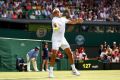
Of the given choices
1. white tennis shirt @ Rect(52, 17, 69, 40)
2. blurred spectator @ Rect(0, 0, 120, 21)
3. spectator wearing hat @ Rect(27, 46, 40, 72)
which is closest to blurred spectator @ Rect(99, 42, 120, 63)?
spectator wearing hat @ Rect(27, 46, 40, 72)

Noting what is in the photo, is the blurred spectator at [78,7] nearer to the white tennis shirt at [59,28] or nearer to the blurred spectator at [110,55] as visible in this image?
the blurred spectator at [110,55]

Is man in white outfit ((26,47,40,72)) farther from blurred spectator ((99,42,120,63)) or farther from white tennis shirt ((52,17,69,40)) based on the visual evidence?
white tennis shirt ((52,17,69,40))

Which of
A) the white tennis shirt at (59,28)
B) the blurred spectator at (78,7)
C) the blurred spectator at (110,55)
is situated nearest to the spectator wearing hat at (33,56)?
the blurred spectator at (110,55)

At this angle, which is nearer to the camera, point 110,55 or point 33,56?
point 33,56

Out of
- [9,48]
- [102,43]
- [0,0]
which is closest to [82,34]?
[102,43]

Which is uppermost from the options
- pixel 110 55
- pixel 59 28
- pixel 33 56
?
pixel 59 28

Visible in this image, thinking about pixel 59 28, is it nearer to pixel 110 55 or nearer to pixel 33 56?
pixel 33 56

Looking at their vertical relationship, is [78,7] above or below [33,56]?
above

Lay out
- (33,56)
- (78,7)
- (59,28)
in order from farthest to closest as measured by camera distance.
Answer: (78,7), (33,56), (59,28)

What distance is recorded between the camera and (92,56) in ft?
103

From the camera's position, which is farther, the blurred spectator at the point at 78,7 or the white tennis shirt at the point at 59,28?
the blurred spectator at the point at 78,7

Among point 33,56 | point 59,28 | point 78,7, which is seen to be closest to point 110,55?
point 33,56

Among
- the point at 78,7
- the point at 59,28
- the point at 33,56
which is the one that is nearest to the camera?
the point at 59,28

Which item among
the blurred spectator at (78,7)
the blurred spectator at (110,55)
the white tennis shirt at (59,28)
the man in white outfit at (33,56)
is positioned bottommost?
the blurred spectator at (110,55)
